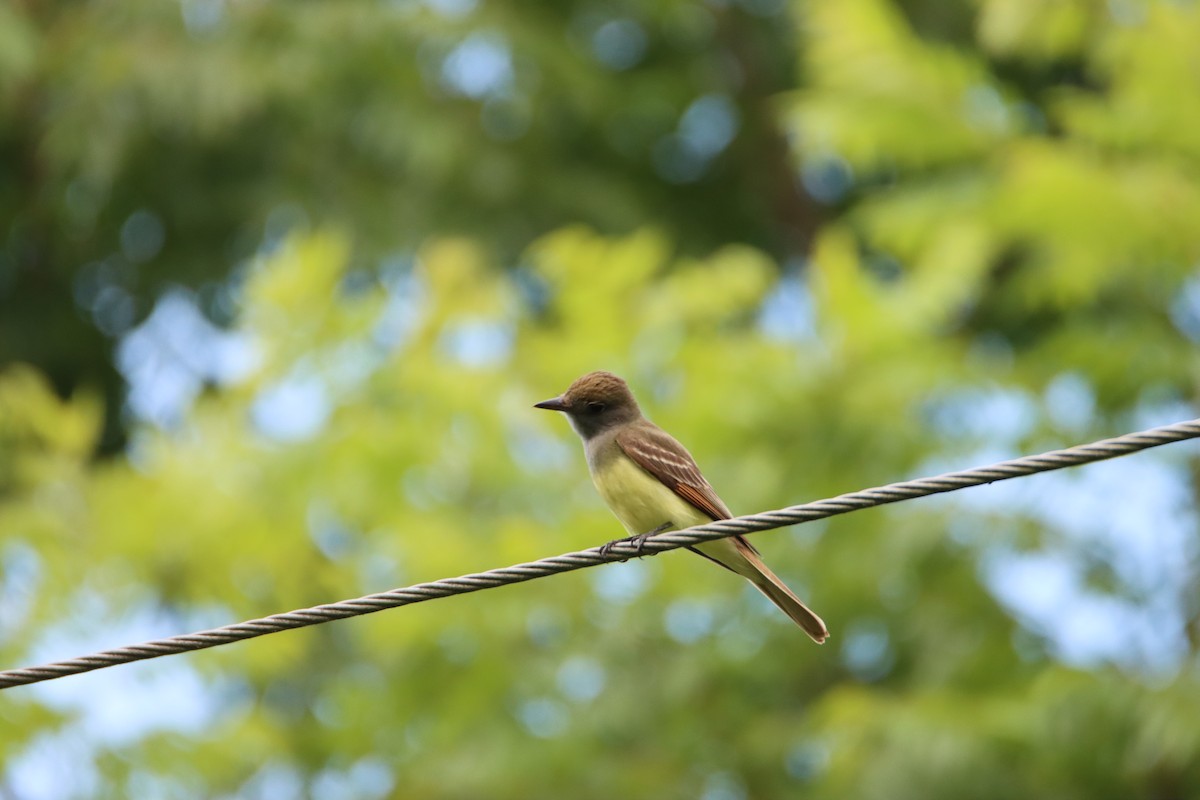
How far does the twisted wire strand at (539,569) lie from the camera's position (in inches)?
191

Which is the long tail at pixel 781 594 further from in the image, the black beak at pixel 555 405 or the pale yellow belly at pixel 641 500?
the black beak at pixel 555 405

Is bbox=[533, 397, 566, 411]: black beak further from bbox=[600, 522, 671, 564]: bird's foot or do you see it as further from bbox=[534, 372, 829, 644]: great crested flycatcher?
bbox=[600, 522, 671, 564]: bird's foot

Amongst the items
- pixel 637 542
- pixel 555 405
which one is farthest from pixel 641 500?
pixel 555 405

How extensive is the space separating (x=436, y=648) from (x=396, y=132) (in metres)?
7.62

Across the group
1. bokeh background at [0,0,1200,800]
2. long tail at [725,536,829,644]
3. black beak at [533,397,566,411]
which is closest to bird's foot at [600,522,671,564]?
long tail at [725,536,829,644]

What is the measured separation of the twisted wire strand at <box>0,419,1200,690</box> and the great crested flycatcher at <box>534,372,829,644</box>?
166 centimetres

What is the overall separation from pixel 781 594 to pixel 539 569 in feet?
7.78

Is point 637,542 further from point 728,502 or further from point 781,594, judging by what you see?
point 728,502

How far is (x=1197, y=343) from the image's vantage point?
32.9 feet

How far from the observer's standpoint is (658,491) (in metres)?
7.30

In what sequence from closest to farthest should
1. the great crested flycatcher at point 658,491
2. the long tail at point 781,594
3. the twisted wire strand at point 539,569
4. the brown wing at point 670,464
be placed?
the twisted wire strand at point 539,569 → the long tail at point 781,594 → the great crested flycatcher at point 658,491 → the brown wing at point 670,464

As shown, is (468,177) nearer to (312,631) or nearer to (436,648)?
(312,631)

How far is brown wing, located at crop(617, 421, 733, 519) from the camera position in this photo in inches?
290

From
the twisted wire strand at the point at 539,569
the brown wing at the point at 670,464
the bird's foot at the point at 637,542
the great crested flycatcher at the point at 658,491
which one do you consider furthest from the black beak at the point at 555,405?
the twisted wire strand at the point at 539,569
